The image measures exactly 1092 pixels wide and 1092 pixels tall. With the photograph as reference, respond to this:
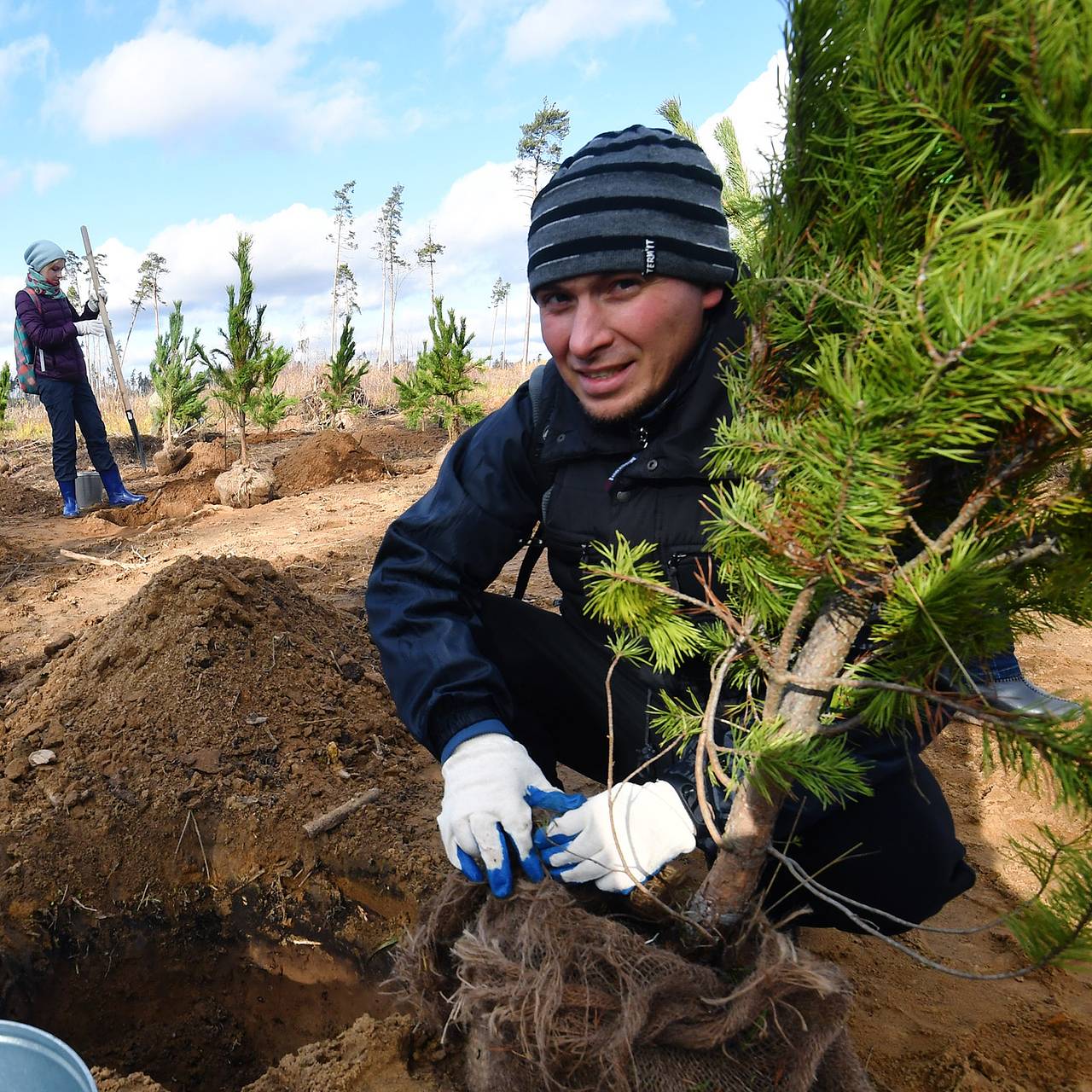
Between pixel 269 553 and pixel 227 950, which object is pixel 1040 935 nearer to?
pixel 227 950

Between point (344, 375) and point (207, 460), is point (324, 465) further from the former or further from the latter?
point (344, 375)

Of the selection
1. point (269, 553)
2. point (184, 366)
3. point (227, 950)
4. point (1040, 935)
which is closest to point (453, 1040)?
point (227, 950)

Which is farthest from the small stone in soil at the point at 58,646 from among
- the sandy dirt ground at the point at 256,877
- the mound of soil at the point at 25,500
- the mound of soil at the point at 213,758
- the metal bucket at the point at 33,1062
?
the mound of soil at the point at 25,500

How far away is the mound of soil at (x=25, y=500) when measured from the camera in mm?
8008

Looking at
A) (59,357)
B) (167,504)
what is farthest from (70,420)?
(167,504)

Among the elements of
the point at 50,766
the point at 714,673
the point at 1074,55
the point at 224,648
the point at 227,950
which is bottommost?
the point at 227,950

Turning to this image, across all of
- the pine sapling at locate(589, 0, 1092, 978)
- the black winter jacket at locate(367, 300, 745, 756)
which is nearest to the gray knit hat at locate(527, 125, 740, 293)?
the black winter jacket at locate(367, 300, 745, 756)

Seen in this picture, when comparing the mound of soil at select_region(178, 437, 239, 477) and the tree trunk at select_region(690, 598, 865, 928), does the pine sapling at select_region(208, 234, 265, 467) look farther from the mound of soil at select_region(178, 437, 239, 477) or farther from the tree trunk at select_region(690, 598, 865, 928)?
the tree trunk at select_region(690, 598, 865, 928)

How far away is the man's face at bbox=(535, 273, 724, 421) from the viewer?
4.98 feet

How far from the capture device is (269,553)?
212 inches

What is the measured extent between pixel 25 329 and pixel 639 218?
7272 mm

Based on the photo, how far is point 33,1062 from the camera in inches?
45.8

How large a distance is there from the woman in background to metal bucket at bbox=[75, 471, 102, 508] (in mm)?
61

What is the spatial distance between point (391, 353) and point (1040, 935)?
3699cm
